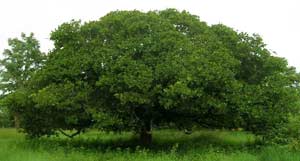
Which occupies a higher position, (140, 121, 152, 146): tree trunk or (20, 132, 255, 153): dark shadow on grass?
(140, 121, 152, 146): tree trunk

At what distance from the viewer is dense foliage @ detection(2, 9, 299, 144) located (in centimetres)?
1784

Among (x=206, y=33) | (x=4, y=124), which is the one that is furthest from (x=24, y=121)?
(x=4, y=124)

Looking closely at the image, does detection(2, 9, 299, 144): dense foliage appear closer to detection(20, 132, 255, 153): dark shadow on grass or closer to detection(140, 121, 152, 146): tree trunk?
detection(140, 121, 152, 146): tree trunk

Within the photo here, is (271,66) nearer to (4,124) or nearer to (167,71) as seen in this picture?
(167,71)

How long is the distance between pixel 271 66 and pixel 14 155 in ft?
36.2

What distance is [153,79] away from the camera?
17.8 metres

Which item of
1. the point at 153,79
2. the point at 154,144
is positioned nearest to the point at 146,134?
the point at 154,144

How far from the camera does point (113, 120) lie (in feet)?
58.6

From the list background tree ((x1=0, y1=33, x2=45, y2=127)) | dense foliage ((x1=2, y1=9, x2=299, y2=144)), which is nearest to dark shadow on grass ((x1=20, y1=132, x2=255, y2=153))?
dense foliage ((x1=2, y1=9, x2=299, y2=144))

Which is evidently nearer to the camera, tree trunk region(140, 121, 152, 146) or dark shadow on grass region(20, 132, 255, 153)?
dark shadow on grass region(20, 132, 255, 153)

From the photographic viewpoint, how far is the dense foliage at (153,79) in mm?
17844

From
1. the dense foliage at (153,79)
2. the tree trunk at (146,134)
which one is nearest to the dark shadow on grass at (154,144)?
the tree trunk at (146,134)

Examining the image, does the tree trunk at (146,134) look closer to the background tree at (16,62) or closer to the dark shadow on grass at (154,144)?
the dark shadow on grass at (154,144)

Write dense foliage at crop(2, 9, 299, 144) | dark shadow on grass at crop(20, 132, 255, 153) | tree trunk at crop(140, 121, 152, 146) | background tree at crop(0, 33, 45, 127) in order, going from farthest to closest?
background tree at crop(0, 33, 45, 127) < tree trunk at crop(140, 121, 152, 146) < dark shadow on grass at crop(20, 132, 255, 153) < dense foliage at crop(2, 9, 299, 144)
